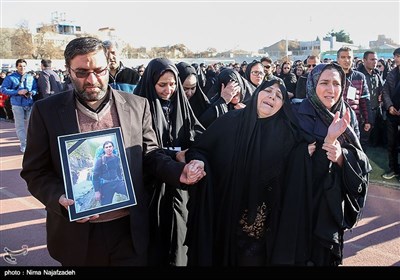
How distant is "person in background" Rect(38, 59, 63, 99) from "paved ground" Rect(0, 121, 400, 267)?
2534 mm

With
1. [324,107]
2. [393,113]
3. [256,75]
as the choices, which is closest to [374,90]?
[393,113]

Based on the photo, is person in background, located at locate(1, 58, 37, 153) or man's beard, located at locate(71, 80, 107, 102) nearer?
man's beard, located at locate(71, 80, 107, 102)

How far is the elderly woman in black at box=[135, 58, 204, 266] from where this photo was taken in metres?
2.81

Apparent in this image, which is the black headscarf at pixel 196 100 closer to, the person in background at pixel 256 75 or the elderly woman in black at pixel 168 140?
the elderly woman in black at pixel 168 140

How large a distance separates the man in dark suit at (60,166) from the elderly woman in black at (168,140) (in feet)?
1.51

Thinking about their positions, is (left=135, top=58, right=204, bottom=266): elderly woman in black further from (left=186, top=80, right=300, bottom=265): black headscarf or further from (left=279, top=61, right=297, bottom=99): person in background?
(left=279, top=61, right=297, bottom=99): person in background

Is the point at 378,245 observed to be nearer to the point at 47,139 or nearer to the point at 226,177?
the point at 226,177

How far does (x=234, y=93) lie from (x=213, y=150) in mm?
1492

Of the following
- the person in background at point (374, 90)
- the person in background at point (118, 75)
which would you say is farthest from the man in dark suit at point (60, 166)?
the person in background at point (374, 90)

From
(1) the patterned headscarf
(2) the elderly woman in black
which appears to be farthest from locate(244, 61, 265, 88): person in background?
(1) the patterned headscarf

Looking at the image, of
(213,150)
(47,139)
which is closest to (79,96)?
(47,139)

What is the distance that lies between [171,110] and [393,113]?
4463 millimetres

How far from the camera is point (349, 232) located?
450 cm

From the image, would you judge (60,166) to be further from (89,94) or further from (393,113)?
(393,113)
